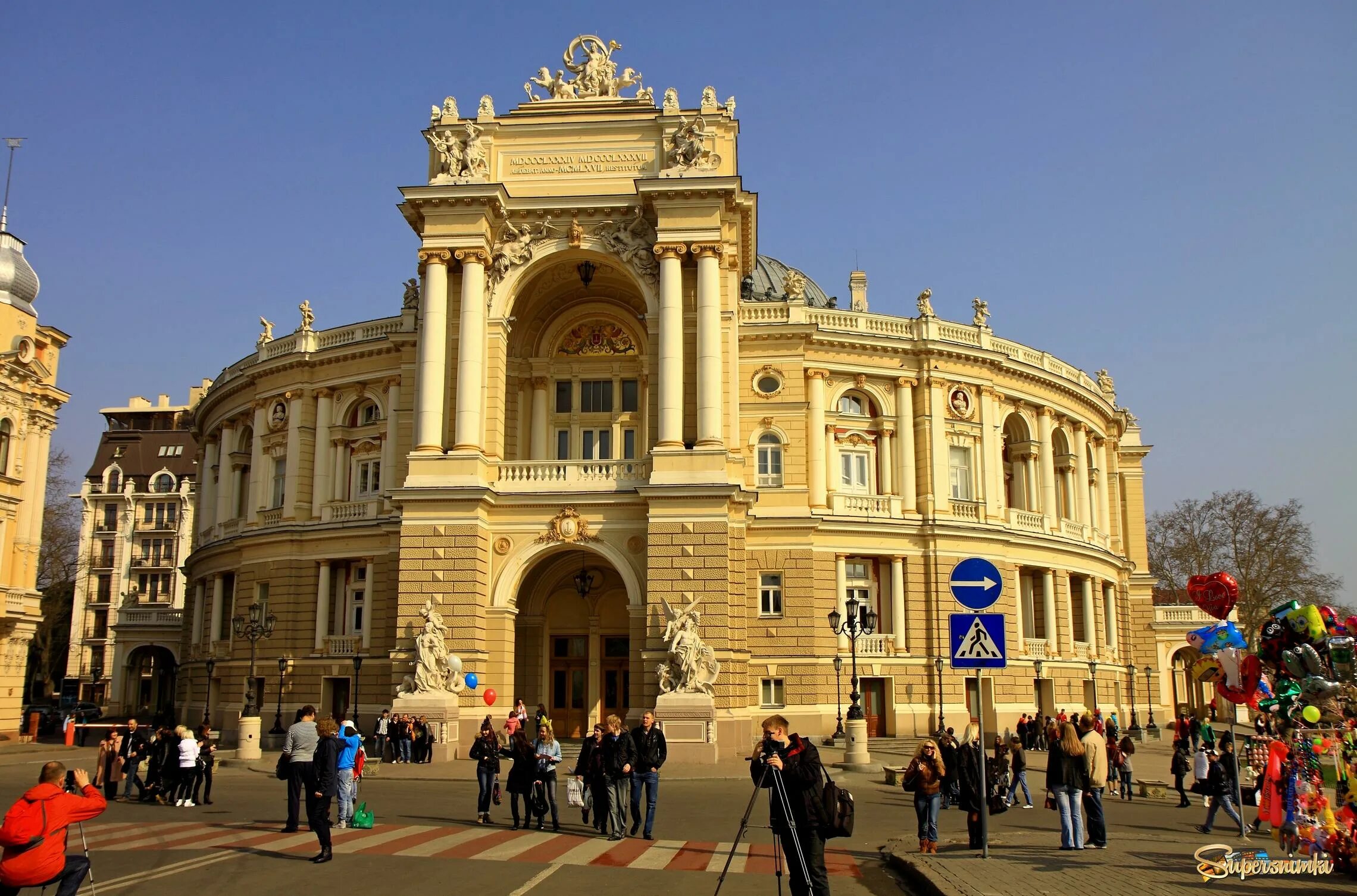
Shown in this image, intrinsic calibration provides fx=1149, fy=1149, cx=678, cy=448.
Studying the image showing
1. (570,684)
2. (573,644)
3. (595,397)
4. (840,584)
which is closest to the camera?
(570,684)

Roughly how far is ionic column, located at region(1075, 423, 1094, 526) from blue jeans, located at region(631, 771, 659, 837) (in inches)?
1610

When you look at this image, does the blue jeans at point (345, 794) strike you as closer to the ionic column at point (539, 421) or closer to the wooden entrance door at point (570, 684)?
the wooden entrance door at point (570, 684)

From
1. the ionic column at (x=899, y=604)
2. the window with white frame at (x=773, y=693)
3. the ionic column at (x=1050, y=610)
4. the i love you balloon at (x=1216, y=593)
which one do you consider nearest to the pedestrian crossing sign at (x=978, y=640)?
the i love you balloon at (x=1216, y=593)

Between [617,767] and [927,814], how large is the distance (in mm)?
4583

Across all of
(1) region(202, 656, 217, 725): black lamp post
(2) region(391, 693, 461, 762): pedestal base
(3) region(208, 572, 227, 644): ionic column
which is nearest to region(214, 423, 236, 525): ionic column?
(3) region(208, 572, 227, 644): ionic column

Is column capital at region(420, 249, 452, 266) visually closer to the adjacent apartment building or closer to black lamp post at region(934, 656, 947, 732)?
black lamp post at region(934, 656, 947, 732)

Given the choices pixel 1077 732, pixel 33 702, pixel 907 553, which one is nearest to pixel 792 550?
pixel 907 553

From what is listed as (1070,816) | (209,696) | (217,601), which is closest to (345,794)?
(1070,816)

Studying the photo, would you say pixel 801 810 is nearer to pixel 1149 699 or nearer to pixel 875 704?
pixel 875 704

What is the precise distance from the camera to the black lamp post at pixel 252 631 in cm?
4325

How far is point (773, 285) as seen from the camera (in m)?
60.0

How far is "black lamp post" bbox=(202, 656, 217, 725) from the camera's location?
4691 cm

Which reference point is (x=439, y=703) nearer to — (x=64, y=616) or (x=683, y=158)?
(x=683, y=158)

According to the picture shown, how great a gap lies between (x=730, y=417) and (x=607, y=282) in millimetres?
6956
